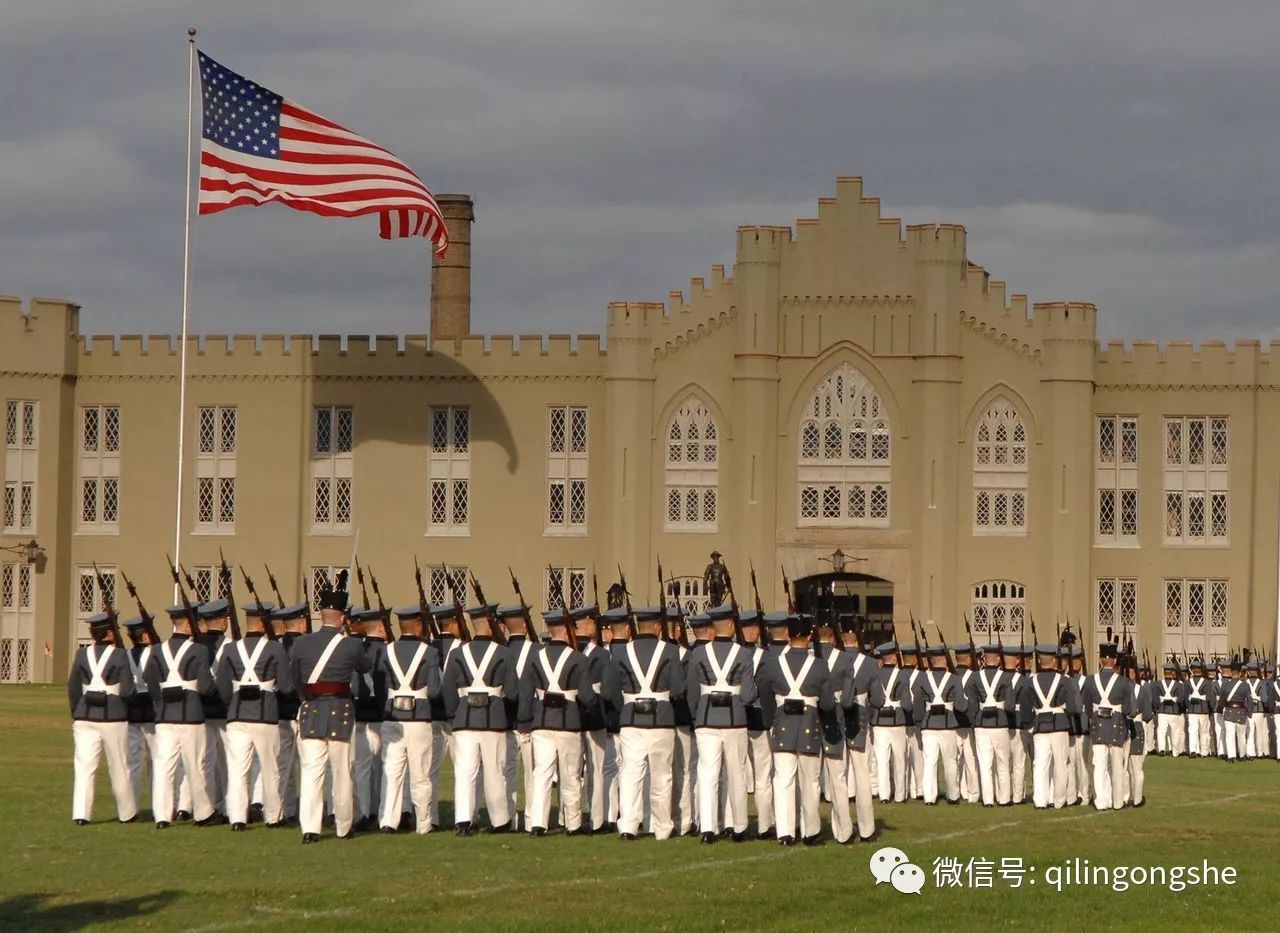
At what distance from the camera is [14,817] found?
1984 centimetres

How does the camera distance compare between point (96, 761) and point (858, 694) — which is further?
point (96, 761)

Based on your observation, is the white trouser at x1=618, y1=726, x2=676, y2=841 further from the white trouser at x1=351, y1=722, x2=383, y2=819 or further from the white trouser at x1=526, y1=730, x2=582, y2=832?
the white trouser at x1=351, y1=722, x2=383, y2=819

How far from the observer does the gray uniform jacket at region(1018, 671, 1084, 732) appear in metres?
24.1

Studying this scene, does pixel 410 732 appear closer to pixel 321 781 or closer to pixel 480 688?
pixel 480 688

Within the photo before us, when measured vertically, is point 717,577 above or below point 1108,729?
above

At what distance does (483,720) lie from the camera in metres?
18.8

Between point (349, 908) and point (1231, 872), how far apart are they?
6.86 meters

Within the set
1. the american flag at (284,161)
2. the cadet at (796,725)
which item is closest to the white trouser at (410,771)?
the cadet at (796,725)

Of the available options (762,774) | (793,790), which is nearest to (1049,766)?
(762,774)

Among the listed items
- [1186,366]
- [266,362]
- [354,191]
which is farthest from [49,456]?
[1186,366]

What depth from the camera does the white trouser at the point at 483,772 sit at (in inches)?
738

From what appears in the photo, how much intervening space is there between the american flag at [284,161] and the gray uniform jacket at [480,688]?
2031 cm

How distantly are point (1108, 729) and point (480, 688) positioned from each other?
8293 mm

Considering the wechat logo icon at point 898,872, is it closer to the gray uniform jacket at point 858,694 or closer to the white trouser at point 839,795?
the white trouser at point 839,795
